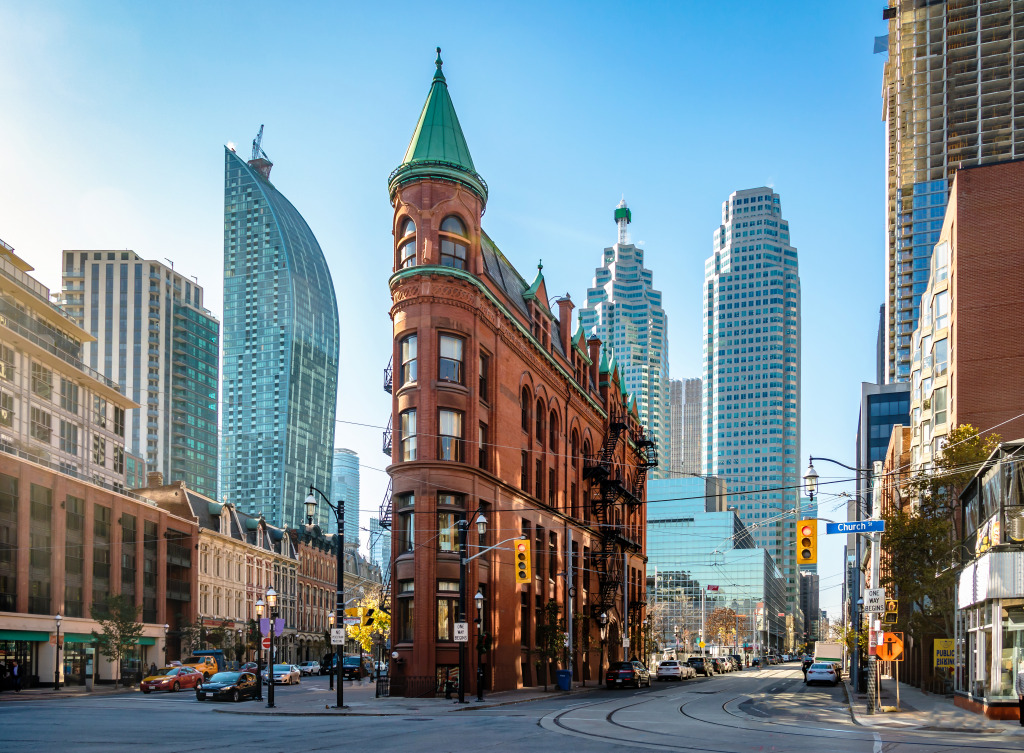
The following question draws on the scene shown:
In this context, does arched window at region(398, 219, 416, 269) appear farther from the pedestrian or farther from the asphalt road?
the pedestrian

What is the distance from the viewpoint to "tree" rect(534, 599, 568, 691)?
57.0 metres

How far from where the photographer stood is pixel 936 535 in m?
43.4

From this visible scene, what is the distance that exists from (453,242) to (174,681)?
2963cm

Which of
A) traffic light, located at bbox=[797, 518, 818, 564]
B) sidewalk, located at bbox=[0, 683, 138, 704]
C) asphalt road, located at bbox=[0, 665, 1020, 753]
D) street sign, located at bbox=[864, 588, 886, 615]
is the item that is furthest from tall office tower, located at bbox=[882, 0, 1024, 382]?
traffic light, located at bbox=[797, 518, 818, 564]

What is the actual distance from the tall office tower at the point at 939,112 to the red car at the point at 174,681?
443ft

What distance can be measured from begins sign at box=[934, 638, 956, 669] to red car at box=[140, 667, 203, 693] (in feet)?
126

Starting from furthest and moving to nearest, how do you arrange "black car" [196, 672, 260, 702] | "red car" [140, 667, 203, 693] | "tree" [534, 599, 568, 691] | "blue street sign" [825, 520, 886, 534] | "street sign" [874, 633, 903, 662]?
"tree" [534, 599, 568, 691] < "red car" [140, 667, 203, 693] < "black car" [196, 672, 260, 702] < "street sign" [874, 633, 903, 662] < "blue street sign" [825, 520, 886, 534]

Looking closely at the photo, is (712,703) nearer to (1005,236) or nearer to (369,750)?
(369,750)

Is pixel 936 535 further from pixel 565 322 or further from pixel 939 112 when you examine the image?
pixel 939 112

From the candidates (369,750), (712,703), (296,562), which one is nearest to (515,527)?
(712,703)

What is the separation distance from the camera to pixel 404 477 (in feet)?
159

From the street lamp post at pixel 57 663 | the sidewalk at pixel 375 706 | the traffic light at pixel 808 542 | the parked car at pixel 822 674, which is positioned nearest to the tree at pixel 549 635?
the sidewalk at pixel 375 706

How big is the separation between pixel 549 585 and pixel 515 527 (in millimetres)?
7664

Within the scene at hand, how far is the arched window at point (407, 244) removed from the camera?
50.3 metres
